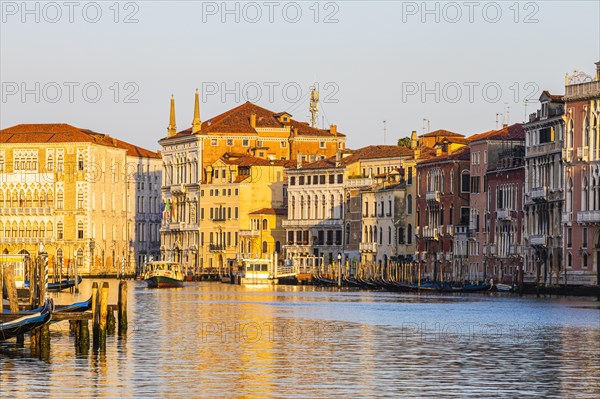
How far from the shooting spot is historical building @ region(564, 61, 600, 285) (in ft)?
214

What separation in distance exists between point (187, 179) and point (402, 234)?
24.7 metres

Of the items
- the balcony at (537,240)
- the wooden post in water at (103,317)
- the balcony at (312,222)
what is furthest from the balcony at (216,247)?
the wooden post in water at (103,317)

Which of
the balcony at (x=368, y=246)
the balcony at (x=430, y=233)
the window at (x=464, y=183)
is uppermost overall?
the window at (x=464, y=183)

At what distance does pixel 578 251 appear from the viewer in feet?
217

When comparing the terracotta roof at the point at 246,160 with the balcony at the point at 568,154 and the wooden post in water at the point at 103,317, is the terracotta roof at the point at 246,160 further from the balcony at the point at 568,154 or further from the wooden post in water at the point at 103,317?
the wooden post in water at the point at 103,317

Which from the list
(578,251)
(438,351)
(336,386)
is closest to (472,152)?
(578,251)

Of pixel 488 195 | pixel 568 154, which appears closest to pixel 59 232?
pixel 488 195

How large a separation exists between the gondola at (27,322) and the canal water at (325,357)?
0.47 meters

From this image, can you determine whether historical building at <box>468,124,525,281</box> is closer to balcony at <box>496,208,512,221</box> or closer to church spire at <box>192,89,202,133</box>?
balcony at <box>496,208,512,221</box>

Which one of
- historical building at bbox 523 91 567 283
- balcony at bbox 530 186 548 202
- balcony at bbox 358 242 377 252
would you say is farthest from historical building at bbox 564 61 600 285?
balcony at bbox 358 242 377 252

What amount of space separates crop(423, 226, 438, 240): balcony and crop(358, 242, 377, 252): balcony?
7.07 m

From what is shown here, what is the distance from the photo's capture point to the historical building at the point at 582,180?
65375 mm

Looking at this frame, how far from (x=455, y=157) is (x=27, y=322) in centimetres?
5143

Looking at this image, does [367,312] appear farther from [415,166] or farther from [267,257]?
[267,257]
